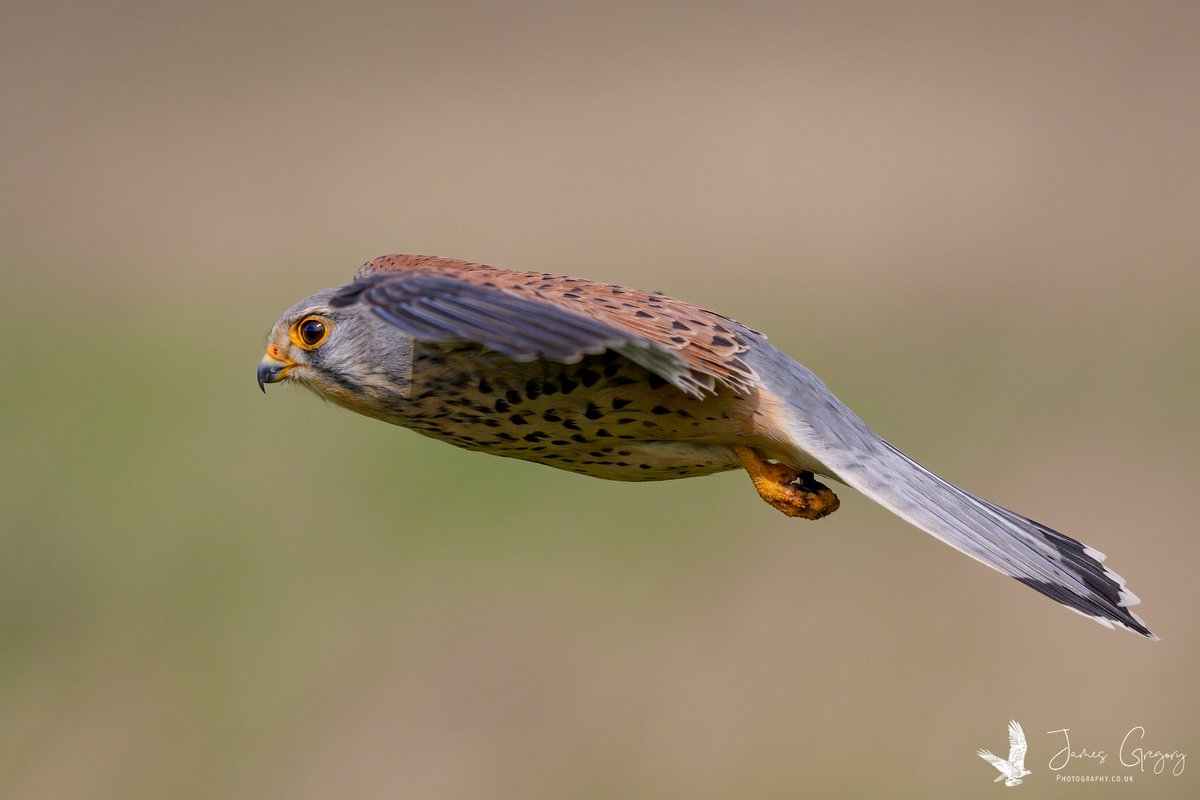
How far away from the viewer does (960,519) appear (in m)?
4.28

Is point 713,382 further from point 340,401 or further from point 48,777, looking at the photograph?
point 48,777

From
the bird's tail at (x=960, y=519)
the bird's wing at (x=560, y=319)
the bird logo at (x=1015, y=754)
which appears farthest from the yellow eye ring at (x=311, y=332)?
the bird logo at (x=1015, y=754)

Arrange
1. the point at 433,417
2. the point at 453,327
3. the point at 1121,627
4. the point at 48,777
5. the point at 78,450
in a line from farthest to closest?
1. the point at 78,450
2. the point at 48,777
3. the point at 433,417
4. the point at 1121,627
5. the point at 453,327

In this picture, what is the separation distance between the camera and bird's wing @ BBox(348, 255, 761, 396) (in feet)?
12.3

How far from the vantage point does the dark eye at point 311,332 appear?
4570mm

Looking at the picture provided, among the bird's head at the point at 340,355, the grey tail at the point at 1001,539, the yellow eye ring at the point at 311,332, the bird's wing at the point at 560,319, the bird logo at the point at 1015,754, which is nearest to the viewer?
the bird's wing at the point at 560,319

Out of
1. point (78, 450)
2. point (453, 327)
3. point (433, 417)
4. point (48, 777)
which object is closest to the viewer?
point (453, 327)

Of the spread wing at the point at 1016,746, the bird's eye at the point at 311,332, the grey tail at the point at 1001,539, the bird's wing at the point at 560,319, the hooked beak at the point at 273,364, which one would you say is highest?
the bird's wing at the point at 560,319

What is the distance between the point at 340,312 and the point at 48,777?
4.63 metres

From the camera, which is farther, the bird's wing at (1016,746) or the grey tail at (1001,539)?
the bird's wing at (1016,746)

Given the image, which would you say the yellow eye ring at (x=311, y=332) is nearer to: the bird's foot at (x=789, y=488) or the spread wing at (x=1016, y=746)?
the bird's foot at (x=789, y=488)

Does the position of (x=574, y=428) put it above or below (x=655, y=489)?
above

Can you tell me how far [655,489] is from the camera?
36.3 ft

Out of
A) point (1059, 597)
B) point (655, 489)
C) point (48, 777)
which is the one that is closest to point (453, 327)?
point (1059, 597)
